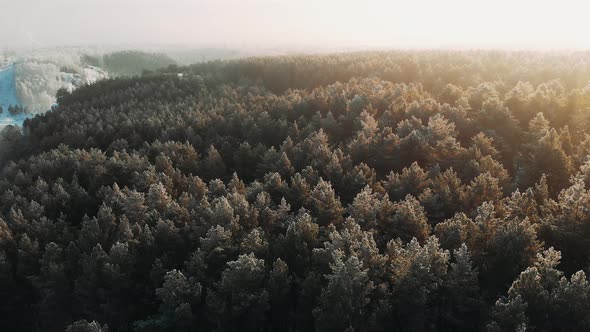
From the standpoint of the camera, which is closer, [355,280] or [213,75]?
[355,280]

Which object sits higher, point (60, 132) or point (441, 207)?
point (441, 207)

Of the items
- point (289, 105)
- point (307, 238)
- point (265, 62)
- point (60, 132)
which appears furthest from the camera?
point (265, 62)

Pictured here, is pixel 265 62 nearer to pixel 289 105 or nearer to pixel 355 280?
pixel 289 105

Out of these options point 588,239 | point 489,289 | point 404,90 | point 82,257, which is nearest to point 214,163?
point 82,257

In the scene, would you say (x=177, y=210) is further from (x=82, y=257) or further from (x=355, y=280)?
(x=355, y=280)

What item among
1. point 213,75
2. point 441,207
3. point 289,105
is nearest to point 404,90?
point 289,105

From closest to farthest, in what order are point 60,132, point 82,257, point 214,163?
1. point 82,257
2. point 214,163
3. point 60,132

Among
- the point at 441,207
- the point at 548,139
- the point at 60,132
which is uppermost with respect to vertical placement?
the point at 548,139
